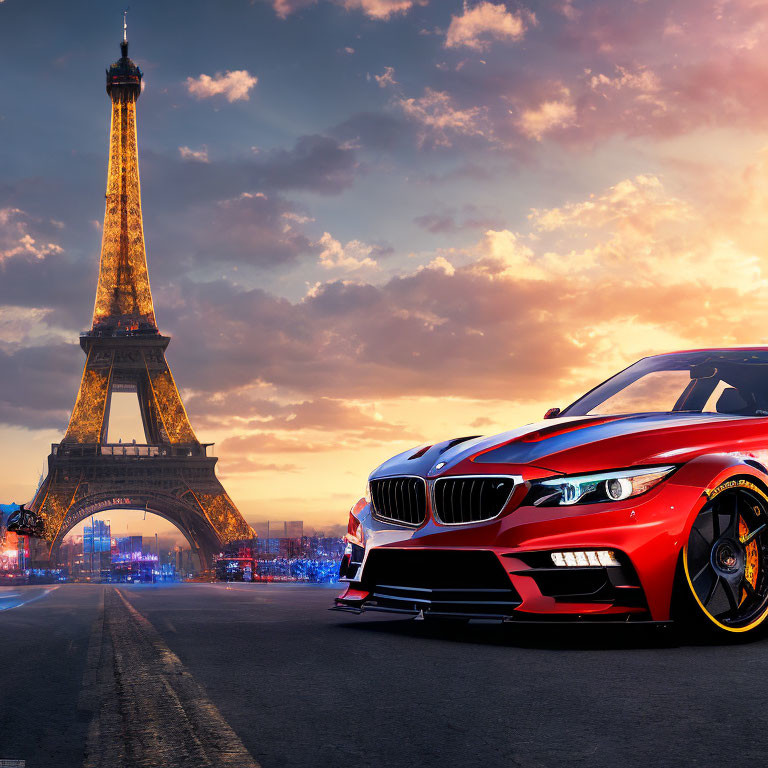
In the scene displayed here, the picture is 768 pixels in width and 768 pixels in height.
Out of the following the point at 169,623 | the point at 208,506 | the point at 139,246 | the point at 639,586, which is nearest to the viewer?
the point at 639,586

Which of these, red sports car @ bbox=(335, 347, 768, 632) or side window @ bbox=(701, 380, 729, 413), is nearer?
red sports car @ bbox=(335, 347, 768, 632)

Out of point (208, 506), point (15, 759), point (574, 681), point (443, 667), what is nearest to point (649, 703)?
point (574, 681)

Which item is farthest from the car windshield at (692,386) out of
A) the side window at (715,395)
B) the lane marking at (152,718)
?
the lane marking at (152,718)

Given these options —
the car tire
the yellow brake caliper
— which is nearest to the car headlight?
the car tire

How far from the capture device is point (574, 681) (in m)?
3.98

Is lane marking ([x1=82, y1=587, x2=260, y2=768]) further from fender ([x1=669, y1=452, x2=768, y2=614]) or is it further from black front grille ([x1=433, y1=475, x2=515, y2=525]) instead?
fender ([x1=669, y1=452, x2=768, y2=614])

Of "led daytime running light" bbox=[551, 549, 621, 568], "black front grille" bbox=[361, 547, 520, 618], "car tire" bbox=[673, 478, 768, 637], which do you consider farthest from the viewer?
"black front grille" bbox=[361, 547, 520, 618]

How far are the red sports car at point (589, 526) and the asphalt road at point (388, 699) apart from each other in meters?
0.25

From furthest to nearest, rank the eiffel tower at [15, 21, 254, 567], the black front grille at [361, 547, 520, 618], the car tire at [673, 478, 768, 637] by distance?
the eiffel tower at [15, 21, 254, 567] → the black front grille at [361, 547, 520, 618] → the car tire at [673, 478, 768, 637]

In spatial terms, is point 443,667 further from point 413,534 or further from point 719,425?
point 719,425

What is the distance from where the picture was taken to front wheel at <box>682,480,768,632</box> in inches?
197

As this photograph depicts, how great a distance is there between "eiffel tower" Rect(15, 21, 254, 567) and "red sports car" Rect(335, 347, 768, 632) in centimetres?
4970

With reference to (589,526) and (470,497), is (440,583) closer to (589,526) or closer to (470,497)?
(470,497)

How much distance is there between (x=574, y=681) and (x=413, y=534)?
1.72m
